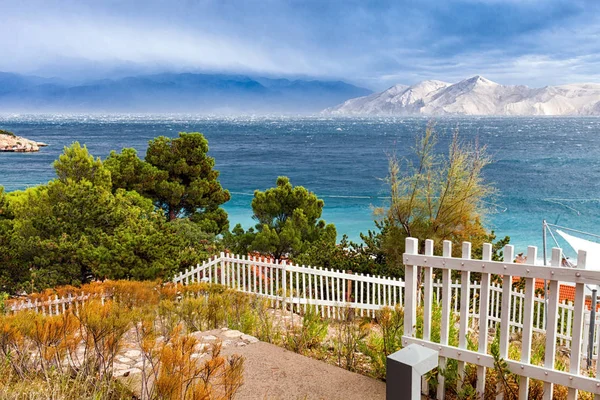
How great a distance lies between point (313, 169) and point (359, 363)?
218 feet

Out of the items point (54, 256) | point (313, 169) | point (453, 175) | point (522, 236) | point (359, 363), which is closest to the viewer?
point (359, 363)

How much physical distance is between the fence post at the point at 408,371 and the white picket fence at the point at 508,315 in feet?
5.17

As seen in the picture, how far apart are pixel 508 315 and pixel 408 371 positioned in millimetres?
1980

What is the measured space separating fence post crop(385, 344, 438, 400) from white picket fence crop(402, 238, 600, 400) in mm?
1576

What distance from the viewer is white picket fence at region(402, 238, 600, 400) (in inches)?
145

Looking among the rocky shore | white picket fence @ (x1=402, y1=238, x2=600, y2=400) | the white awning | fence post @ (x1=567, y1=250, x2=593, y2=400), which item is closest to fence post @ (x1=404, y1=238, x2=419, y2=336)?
white picket fence @ (x1=402, y1=238, x2=600, y2=400)

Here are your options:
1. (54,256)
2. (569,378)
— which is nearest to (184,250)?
(54,256)

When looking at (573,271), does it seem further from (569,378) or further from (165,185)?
(165,185)

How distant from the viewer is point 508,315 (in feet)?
13.3

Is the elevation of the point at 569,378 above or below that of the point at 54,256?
above

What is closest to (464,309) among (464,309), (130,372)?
(464,309)

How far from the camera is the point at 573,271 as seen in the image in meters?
3.66

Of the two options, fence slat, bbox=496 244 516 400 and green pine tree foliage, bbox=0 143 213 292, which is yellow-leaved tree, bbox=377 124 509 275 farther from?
fence slat, bbox=496 244 516 400

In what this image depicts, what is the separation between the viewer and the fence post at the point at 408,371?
2.42m
